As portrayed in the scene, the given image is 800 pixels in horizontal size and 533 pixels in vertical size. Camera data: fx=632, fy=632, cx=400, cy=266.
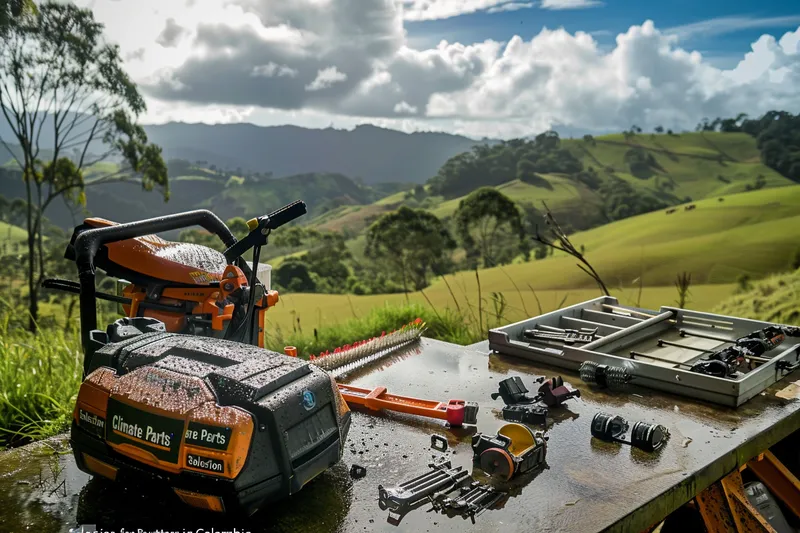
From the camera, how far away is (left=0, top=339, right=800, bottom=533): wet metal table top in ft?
4.70

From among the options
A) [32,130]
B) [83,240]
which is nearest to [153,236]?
[83,240]

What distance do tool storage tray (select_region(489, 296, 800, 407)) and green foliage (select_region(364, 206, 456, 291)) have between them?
34.4 feet

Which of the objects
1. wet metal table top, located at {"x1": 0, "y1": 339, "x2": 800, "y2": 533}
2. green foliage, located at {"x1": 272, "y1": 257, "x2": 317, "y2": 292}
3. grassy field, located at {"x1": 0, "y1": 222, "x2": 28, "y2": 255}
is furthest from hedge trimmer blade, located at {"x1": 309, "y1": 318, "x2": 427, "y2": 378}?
grassy field, located at {"x1": 0, "y1": 222, "x2": 28, "y2": 255}

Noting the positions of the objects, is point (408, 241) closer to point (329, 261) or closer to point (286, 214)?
point (329, 261)

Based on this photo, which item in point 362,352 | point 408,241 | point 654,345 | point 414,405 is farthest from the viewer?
point 408,241

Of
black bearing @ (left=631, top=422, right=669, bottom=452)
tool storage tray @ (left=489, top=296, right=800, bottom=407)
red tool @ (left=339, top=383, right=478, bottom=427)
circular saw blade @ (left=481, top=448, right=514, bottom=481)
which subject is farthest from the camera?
tool storage tray @ (left=489, top=296, right=800, bottom=407)

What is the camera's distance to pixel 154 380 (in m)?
1.31

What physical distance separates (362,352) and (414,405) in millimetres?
640

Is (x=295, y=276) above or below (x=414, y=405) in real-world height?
below

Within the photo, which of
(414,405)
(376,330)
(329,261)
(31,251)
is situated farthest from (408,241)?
(414,405)

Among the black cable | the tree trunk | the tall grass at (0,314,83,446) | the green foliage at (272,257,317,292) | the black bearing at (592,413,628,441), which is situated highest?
the black cable

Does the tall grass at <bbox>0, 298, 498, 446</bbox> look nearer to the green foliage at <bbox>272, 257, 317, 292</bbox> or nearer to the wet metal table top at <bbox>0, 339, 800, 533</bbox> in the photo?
the wet metal table top at <bbox>0, 339, 800, 533</bbox>

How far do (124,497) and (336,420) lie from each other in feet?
1.82

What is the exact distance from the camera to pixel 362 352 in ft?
8.69
